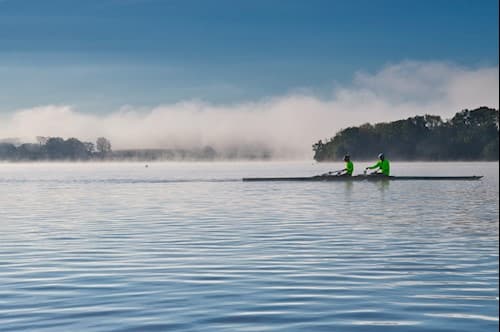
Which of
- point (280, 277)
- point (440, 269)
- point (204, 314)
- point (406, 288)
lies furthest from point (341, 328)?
point (440, 269)

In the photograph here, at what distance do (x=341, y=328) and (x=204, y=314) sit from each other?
236cm

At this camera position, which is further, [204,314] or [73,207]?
[73,207]

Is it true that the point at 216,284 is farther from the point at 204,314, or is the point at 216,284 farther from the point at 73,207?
the point at 73,207

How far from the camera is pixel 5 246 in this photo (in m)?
23.6

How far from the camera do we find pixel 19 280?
55.7ft

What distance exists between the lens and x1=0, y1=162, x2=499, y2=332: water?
504 inches

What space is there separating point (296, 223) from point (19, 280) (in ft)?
52.1

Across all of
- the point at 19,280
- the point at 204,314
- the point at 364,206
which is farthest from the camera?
the point at 364,206

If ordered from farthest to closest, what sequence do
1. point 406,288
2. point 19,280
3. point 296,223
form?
1. point 296,223
2. point 19,280
3. point 406,288

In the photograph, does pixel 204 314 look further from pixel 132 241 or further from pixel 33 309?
pixel 132 241

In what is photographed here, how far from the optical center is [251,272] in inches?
702

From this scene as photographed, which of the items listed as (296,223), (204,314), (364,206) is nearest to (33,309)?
(204,314)

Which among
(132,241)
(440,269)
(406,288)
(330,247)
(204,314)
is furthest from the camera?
(132,241)

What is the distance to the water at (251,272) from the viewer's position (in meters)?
12.8
